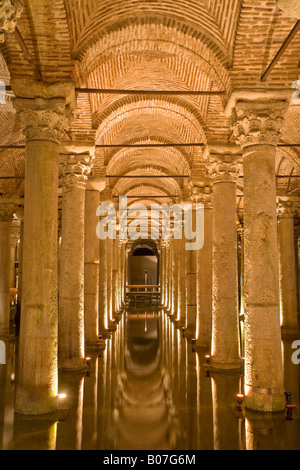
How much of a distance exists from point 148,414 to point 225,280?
11.7 feet

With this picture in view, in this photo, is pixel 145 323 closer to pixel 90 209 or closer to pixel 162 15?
pixel 90 209

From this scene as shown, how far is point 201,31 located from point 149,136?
7.49 m

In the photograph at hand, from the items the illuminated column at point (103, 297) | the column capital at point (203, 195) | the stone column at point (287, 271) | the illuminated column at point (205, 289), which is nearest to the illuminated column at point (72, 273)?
the illuminated column at point (205, 289)

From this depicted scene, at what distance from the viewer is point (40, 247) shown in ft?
19.7

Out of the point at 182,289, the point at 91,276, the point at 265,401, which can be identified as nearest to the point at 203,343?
the point at 91,276

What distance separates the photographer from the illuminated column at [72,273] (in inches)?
339

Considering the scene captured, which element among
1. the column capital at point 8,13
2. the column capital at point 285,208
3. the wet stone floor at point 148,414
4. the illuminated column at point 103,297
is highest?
the column capital at point 285,208

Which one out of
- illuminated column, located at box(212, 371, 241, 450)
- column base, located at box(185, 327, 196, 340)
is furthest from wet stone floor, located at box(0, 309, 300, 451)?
column base, located at box(185, 327, 196, 340)

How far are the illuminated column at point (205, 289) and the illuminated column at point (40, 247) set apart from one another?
584cm

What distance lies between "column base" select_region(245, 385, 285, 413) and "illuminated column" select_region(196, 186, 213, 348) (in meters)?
5.05

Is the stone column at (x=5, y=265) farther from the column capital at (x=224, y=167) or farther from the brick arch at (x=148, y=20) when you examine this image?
the brick arch at (x=148, y=20)

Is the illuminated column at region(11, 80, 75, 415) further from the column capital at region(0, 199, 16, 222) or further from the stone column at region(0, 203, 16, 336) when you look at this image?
the column capital at region(0, 199, 16, 222)

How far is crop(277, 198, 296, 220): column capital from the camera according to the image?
15.3 meters

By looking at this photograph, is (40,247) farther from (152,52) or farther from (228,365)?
(152,52)
